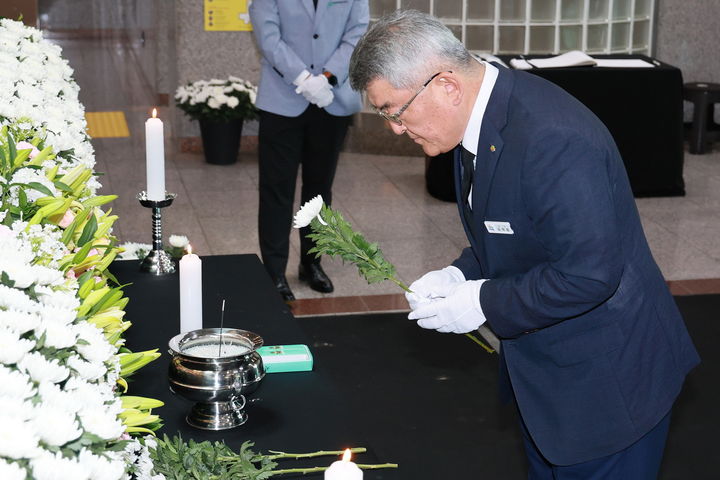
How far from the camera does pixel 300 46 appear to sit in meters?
5.02

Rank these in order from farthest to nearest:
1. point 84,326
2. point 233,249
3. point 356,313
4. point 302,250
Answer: point 233,249 < point 302,250 < point 356,313 < point 84,326

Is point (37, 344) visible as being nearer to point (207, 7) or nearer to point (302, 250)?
point (302, 250)

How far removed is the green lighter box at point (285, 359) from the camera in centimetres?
224

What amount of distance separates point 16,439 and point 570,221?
1.29 m

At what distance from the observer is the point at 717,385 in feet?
14.0

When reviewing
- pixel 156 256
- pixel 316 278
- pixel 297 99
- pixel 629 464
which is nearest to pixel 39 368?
pixel 629 464

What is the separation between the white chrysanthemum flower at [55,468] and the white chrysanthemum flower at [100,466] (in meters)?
0.02

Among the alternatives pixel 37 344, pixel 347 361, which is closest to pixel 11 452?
pixel 37 344

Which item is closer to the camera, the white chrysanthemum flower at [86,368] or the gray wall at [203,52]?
the white chrysanthemum flower at [86,368]

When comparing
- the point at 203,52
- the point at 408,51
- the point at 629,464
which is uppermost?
the point at 408,51

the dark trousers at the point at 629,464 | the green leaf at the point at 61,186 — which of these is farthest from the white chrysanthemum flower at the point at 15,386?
the dark trousers at the point at 629,464

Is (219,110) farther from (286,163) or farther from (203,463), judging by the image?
(203,463)

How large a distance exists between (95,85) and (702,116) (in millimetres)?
6664

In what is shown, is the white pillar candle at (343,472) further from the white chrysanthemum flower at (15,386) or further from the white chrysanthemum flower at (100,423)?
the white chrysanthemum flower at (15,386)
